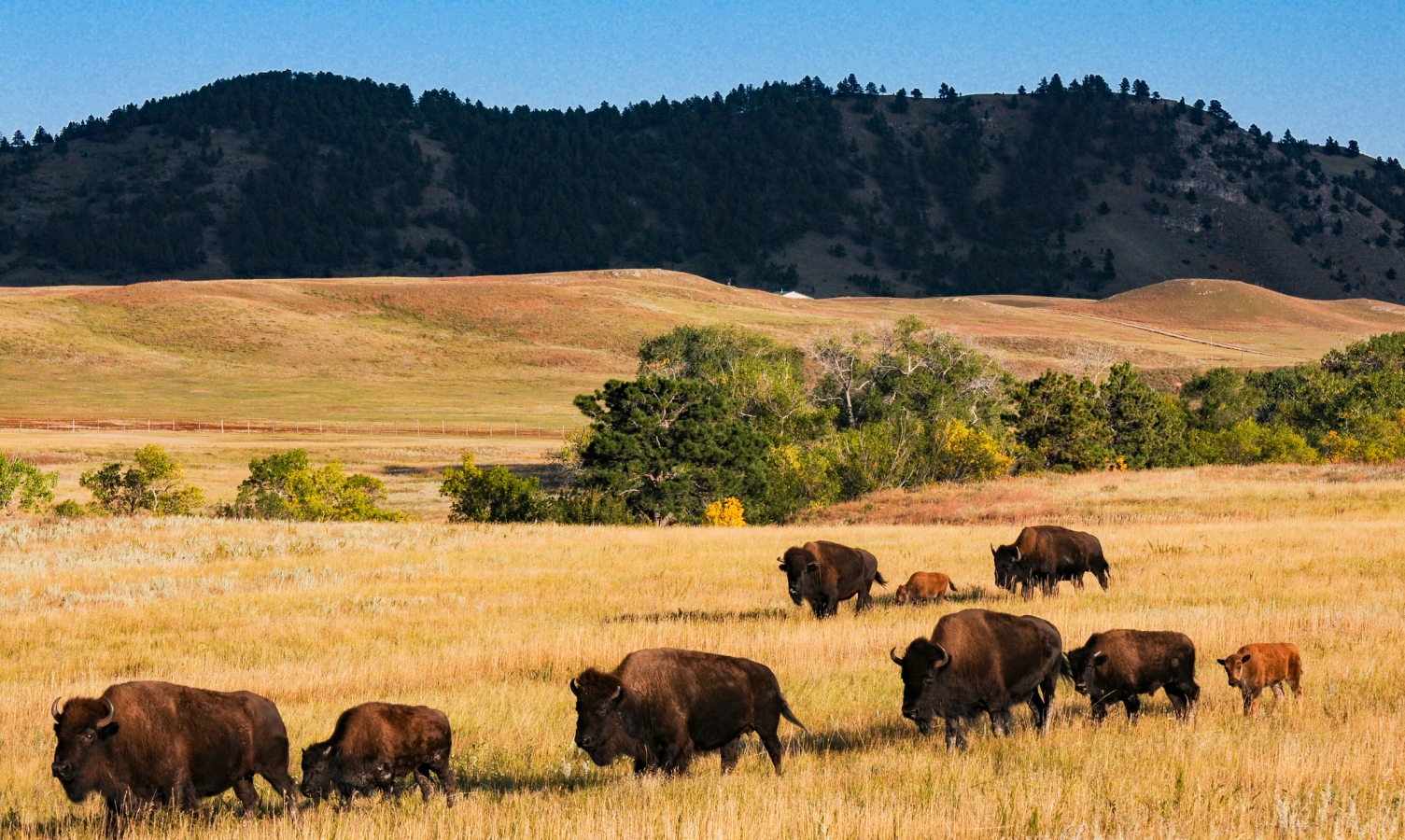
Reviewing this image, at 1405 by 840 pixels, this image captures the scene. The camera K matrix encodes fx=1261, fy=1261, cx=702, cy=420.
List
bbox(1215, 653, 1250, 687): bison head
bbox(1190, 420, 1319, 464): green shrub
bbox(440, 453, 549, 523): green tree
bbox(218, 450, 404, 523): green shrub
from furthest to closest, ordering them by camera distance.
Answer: bbox(1190, 420, 1319, 464): green shrub, bbox(218, 450, 404, 523): green shrub, bbox(440, 453, 549, 523): green tree, bbox(1215, 653, 1250, 687): bison head

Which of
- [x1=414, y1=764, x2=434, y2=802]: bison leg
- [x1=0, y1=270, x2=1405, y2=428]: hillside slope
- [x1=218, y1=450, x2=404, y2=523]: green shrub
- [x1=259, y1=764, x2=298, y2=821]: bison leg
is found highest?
[x1=0, y1=270, x2=1405, y2=428]: hillside slope

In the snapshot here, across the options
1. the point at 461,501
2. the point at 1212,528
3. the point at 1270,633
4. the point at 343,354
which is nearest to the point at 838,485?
the point at 461,501

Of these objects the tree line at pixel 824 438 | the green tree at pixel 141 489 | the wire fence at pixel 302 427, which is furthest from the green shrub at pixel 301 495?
the wire fence at pixel 302 427

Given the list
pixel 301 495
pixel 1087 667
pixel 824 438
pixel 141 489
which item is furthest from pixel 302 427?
pixel 1087 667

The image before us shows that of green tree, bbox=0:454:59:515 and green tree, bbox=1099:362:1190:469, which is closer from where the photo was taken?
green tree, bbox=0:454:59:515

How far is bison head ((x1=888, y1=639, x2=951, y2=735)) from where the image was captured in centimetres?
1033

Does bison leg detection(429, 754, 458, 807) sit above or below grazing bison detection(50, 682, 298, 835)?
below

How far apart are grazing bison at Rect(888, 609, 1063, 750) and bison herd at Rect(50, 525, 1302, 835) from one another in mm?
12

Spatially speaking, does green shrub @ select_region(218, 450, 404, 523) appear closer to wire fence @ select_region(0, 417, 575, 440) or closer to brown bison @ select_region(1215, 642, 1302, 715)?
brown bison @ select_region(1215, 642, 1302, 715)

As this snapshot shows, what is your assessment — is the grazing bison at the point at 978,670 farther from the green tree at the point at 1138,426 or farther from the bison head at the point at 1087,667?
the green tree at the point at 1138,426

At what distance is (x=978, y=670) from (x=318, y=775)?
5.44 metres

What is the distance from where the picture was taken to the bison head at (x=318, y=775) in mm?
9430

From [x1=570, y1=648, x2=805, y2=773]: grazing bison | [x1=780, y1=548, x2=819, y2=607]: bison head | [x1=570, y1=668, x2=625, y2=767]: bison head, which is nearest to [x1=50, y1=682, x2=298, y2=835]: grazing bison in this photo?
[x1=570, y1=668, x2=625, y2=767]: bison head

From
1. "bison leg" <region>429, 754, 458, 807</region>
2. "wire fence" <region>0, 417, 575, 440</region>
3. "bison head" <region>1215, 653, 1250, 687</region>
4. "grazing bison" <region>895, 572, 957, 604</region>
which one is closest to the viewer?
"bison leg" <region>429, 754, 458, 807</region>
